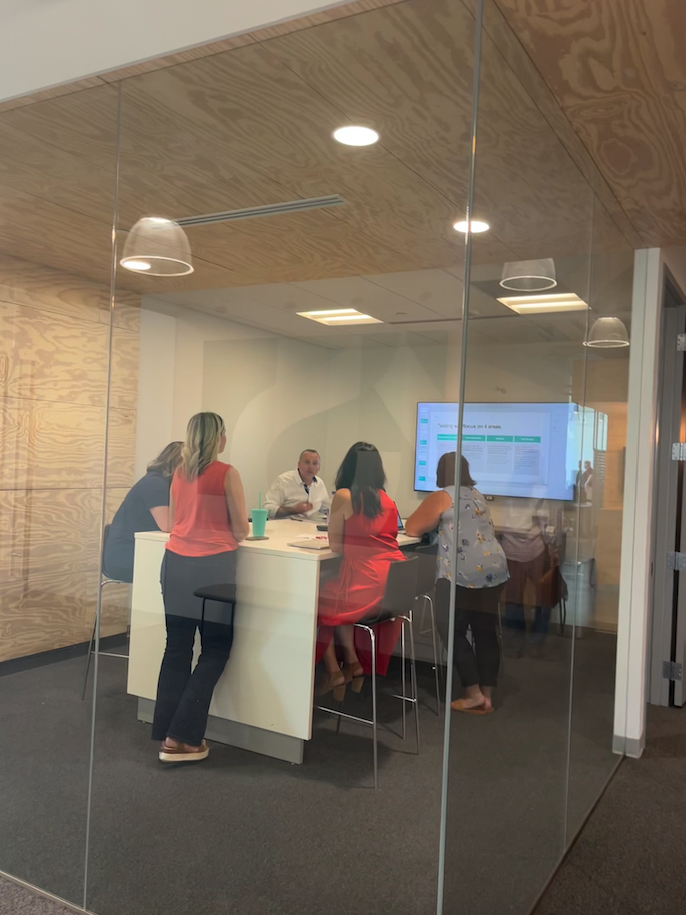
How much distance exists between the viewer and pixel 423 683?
1748 millimetres

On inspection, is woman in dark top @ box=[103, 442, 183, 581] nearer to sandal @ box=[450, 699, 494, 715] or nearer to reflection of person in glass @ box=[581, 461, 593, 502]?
sandal @ box=[450, 699, 494, 715]

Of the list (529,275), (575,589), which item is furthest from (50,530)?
(575,589)

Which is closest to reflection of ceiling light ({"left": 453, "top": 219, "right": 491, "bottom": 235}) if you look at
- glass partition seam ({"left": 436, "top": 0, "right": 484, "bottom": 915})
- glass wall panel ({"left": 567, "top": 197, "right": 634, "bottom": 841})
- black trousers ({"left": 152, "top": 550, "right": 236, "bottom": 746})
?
glass partition seam ({"left": 436, "top": 0, "right": 484, "bottom": 915})

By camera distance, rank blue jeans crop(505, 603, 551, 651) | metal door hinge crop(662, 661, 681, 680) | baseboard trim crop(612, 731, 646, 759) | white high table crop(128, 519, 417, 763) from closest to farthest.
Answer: white high table crop(128, 519, 417, 763) < blue jeans crop(505, 603, 551, 651) < baseboard trim crop(612, 731, 646, 759) < metal door hinge crop(662, 661, 681, 680)

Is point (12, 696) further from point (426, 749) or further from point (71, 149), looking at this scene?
point (71, 149)

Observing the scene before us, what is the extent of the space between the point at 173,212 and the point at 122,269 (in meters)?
0.24

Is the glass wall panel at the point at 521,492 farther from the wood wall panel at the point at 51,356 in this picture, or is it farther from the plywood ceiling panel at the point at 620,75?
the wood wall panel at the point at 51,356

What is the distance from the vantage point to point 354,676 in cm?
182

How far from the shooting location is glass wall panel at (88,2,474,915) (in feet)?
5.79

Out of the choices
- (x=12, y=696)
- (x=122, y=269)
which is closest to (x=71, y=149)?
(x=122, y=269)

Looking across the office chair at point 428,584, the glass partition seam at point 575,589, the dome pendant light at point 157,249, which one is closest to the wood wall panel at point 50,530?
the dome pendant light at point 157,249

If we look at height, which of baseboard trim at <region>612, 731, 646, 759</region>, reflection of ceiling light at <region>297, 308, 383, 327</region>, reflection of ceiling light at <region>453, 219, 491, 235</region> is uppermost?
reflection of ceiling light at <region>453, 219, 491, 235</region>

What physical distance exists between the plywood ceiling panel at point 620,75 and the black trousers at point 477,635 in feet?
4.64

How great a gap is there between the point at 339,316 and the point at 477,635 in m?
0.84
